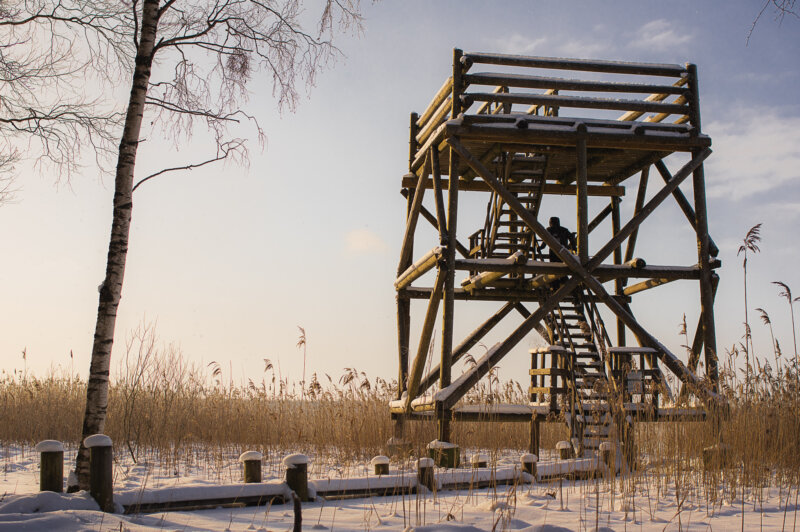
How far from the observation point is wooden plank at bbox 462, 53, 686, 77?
11.7m

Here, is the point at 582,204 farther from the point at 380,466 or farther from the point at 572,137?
the point at 380,466

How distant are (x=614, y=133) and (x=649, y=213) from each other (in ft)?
4.80

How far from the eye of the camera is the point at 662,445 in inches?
393

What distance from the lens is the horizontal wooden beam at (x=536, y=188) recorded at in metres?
14.1

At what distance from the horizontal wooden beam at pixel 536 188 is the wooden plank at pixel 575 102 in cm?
238

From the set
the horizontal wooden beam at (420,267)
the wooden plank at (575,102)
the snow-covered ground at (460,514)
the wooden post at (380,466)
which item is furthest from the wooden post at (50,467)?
the wooden plank at (575,102)

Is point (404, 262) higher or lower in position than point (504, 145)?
lower

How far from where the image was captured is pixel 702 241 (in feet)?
41.8

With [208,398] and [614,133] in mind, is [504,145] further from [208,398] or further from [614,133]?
[208,398]

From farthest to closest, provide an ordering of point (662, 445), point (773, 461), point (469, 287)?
point (469, 287) < point (662, 445) < point (773, 461)

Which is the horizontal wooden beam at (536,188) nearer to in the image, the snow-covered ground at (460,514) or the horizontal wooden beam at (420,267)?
the horizontal wooden beam at (420,267)

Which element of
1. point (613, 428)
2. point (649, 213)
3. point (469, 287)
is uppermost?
point (649, 213)

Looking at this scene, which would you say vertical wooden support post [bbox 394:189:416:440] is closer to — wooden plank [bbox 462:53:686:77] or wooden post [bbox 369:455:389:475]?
wooden plank [bbox 462:53:686:77]

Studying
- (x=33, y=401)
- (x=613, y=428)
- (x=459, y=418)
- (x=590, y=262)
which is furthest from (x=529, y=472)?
(x=33, y=401)
